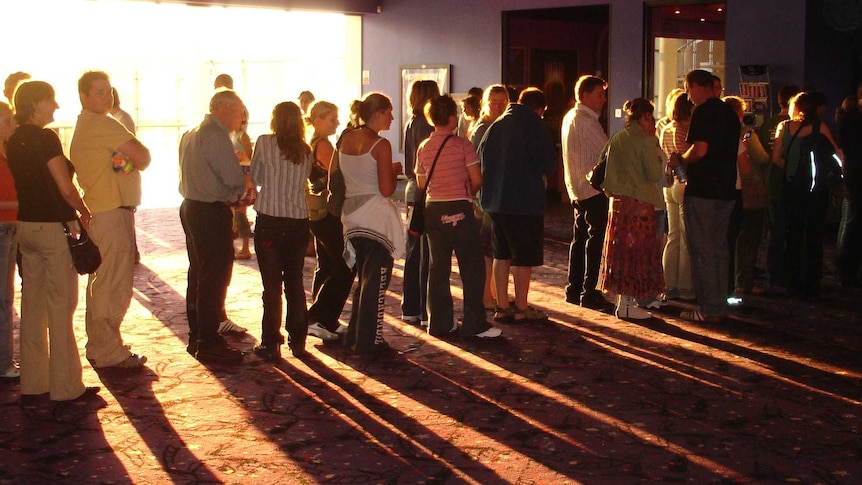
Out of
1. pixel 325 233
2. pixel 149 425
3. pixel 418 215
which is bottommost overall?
pixel 149 425

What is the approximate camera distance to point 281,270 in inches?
237

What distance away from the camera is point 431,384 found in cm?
553

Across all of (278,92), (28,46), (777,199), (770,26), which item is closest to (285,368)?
(777,199)

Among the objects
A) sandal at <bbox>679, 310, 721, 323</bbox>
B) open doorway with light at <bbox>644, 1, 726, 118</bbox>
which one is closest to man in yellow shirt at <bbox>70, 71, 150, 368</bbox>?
sandal at <bbox>679, 310, 721, 323</bbox>

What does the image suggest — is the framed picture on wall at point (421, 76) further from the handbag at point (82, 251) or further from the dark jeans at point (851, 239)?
the handbag at point (82, 251)

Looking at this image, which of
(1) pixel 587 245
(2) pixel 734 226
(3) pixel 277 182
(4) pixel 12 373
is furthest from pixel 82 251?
(2) pixel 734 226

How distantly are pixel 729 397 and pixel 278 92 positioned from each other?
1940 centimetres

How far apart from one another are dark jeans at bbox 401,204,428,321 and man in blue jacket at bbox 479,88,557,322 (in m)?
0.49

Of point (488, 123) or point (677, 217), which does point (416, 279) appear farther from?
point (677, 217)

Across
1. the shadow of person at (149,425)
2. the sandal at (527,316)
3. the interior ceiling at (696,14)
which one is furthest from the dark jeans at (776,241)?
the interior ceiling at (696,14)

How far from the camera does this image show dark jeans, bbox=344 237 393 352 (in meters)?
6.07

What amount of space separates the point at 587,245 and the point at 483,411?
275cm

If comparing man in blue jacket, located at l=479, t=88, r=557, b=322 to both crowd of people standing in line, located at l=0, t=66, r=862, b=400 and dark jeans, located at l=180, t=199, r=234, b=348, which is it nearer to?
crowd of people standing in line, located at l=0, t=66, r=862, b=400

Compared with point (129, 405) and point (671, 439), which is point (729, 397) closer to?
point (671, 439)
